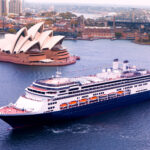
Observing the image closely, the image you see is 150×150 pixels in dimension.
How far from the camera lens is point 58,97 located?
15.0 meters

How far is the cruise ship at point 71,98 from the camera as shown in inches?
571

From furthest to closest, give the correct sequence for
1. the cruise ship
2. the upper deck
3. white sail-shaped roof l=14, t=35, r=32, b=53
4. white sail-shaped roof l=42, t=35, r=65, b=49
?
1. white sail-shaped roof l=42, t=35, r=65, b=49
2. white sail-shaped roof l=14, t=35, r=32, b=53
3. the upper deck
4. the cruise ship

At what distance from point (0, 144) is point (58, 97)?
3.09 metres

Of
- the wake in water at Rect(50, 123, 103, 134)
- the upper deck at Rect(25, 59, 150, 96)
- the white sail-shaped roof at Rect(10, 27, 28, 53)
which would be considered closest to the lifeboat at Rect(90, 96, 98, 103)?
the upper deck at Rect(25, 59, 150, 96)

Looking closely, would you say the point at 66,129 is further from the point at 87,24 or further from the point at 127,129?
the point at 87,24

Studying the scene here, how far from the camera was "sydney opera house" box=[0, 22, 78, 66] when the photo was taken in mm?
30172

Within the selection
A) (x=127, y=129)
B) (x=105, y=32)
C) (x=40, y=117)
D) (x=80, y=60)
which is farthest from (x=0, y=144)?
(x=105, y=32)

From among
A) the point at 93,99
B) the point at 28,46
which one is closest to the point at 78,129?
the point at 93,99

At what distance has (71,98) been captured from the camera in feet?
50.6

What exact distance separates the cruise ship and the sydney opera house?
475 inches

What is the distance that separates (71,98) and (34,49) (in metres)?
16.5

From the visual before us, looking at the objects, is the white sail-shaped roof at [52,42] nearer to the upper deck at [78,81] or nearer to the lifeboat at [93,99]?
the upper deck at [78,81]

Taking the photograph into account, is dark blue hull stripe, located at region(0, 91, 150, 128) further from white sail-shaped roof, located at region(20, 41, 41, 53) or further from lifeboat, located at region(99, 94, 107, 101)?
white sail-shaped roof, located at region(20, 41, 41, 53)

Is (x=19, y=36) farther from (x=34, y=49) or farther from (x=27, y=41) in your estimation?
(x=34, y=49)
